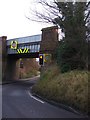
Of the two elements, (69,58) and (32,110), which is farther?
(69,58)

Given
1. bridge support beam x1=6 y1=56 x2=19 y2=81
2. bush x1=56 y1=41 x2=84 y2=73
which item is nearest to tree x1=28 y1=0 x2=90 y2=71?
bush x1=56 y1=41 x2=84 y2=73

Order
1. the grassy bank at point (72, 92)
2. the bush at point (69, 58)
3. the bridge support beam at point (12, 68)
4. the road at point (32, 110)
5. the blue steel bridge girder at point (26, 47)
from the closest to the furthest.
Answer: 1. the road at point (32, 110)
2. the grassy bank at point (72, 92)
3. the bush at point (69, 58)
4. the blue steel bridge girder at point (26, 47)
5. the bridge support beam at point (12, 68)

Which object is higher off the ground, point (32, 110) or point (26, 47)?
point (26, 47)

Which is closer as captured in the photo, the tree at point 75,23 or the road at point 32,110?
the road at point 32,110

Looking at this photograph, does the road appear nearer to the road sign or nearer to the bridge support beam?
the road sign

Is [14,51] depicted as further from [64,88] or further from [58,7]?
[64,88]

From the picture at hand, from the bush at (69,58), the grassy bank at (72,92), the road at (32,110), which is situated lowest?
the road at (32,110)

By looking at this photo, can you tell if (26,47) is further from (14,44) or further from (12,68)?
(12,68)

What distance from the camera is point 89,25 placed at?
22.3 m

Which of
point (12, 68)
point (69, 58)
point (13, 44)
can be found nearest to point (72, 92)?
point (69, 58)

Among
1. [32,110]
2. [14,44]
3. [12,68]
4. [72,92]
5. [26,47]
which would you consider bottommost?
[32,110]

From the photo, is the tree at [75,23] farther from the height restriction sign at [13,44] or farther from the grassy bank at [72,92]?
the height restriction sign at [13,44]

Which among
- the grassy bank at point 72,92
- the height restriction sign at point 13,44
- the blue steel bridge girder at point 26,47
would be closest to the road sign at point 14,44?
the height restriction sign at point 13,44

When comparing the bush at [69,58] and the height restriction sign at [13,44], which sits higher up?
the height restriction sign at [13,44]
